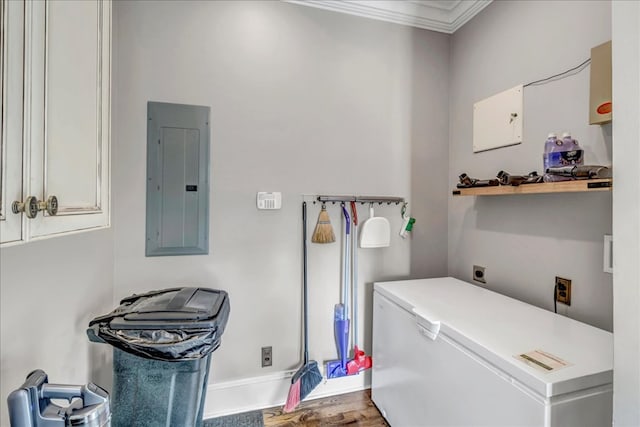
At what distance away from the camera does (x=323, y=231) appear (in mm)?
1805

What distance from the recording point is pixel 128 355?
115 centimetres

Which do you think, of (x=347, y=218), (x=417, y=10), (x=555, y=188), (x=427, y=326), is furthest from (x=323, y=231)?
(x=417, y=10)

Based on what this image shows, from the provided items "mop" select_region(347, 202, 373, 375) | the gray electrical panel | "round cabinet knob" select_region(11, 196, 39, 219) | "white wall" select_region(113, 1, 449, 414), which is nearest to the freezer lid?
"mop" select_region(347, 202, 373, 375)

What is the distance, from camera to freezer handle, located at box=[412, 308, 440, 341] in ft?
3.97

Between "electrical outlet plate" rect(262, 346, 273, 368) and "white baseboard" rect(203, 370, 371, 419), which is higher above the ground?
"electrical outlet plate" rect(262, 346, 273, 368)

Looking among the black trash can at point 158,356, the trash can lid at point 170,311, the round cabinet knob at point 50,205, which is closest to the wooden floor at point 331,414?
the black trash can at point 158,356

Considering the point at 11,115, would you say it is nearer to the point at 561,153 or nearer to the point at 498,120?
the point at 561,153

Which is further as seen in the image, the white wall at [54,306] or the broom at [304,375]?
the broom at [304,375]

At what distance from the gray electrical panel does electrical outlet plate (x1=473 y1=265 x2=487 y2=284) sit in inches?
67.8

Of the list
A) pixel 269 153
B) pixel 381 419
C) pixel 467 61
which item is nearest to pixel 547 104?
pixel 467 61

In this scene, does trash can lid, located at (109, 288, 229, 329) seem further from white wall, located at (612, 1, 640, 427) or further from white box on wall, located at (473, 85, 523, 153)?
white box on wall, located at (473, 85, 523, 153)

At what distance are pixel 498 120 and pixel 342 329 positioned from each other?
5.32ft

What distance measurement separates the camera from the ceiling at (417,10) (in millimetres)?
1880

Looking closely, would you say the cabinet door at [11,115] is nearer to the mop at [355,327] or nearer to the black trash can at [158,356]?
the black trash can at [158,356]
